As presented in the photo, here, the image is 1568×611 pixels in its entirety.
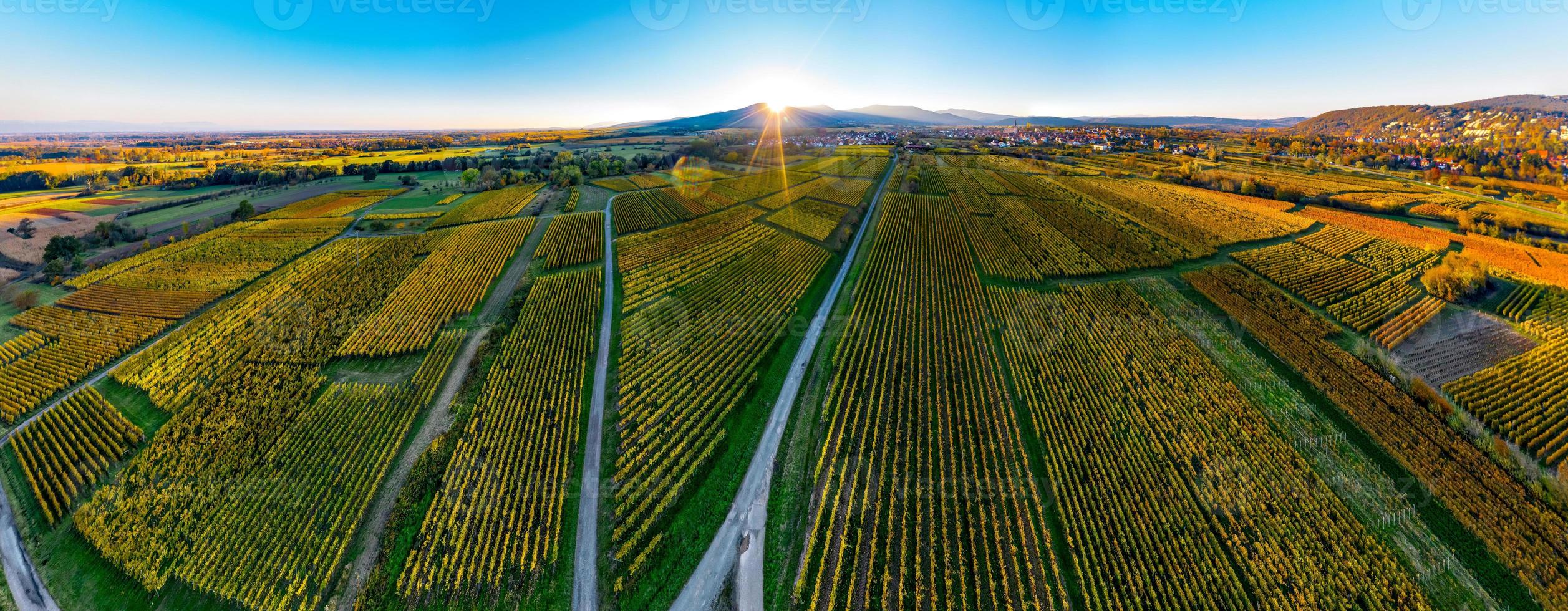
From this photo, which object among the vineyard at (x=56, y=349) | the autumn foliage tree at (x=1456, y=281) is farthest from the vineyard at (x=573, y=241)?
the autumn foliage tree at (x=1456, y=281)

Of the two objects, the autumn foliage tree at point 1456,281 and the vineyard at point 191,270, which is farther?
the vineyard at point 191,270

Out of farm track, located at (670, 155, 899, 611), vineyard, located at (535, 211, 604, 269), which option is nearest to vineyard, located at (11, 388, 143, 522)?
vineyard, located at (535, 211, 604, 269)

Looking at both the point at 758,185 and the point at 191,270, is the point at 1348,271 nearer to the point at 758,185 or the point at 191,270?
the point at 758,185

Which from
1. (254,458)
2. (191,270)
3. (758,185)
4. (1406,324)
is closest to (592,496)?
(254,458)

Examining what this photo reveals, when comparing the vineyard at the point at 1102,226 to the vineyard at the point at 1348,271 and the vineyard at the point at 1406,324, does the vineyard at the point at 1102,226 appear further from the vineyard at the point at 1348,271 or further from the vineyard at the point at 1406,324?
the vineyard at the point at 1406,324

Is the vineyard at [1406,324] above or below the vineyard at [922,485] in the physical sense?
above

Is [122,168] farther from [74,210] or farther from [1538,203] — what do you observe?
[1538,203]

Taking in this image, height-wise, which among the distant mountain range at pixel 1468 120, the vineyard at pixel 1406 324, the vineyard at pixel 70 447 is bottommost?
the vineyard at pixel 70 447
